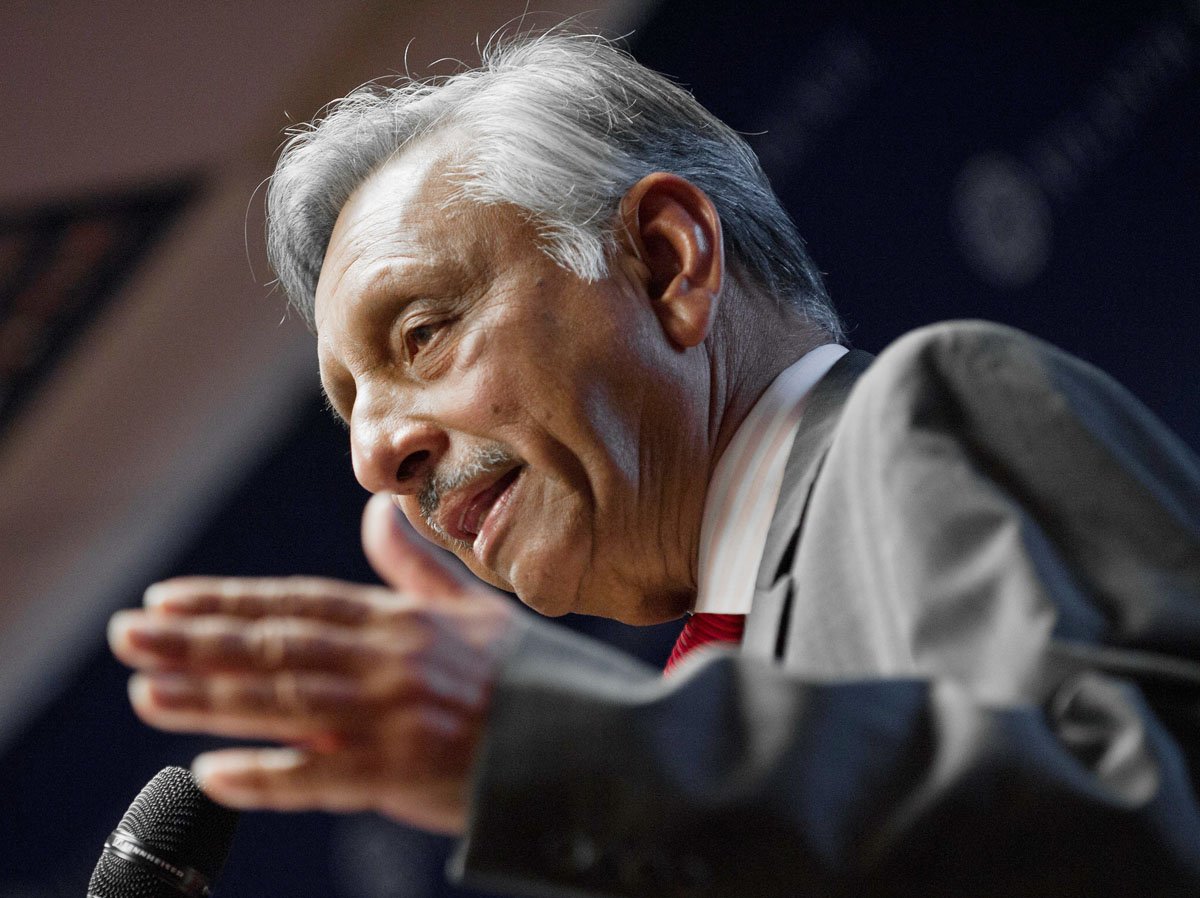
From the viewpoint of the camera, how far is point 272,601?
711mm

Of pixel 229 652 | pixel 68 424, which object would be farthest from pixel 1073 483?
pixel 68 424

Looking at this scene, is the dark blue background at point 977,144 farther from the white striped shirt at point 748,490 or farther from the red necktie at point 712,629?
the red necktie at point 712,629

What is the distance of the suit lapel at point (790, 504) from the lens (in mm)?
1088

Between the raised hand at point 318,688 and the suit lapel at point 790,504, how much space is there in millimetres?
423

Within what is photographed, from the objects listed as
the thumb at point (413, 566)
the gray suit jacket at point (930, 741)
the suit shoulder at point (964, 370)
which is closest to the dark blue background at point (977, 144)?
the suit shoulder at point (964, 370)

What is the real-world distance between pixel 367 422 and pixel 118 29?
2.16m

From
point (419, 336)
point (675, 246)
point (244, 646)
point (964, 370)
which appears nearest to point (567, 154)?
point (675, 246)

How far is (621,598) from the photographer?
5.16 feet

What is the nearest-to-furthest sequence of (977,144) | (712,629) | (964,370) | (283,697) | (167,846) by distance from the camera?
(283,697), (964,370), (167,846), (712,629), (977,144)

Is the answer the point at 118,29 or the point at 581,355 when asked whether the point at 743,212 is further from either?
the point at 118,29

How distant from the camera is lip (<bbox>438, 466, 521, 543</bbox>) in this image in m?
1.49

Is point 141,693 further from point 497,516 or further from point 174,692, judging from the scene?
point 497,516

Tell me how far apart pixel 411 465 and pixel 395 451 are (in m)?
0.04

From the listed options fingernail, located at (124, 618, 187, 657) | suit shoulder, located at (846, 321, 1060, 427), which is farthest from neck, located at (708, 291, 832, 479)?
fingernail, located at (124, 618, 187, 657)
